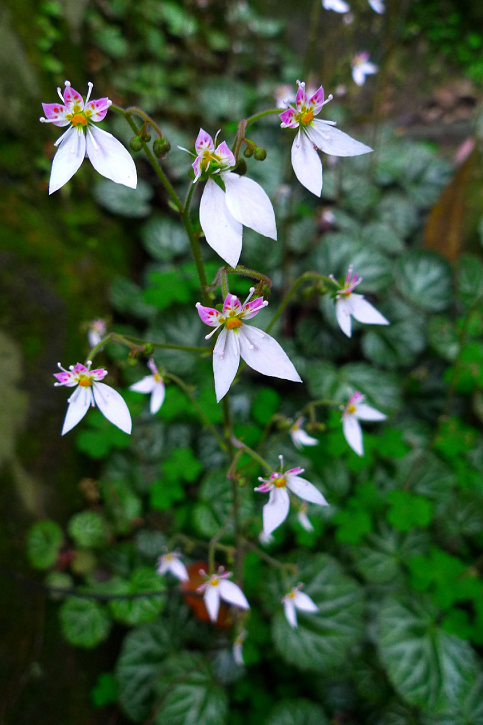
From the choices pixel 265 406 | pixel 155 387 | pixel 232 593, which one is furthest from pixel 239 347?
pixel 265 406

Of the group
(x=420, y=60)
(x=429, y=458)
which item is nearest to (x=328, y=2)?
(x=429, y=458)

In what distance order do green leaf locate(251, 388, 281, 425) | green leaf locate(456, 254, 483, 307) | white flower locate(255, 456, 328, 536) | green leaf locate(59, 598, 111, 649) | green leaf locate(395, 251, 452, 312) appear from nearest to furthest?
1. white flower locate(255, 456, 328, 536)
2. green leaf locate(59, 598, 111, 649)
3. green leaf locate(251, 388, 281, 425)
4. green leaf locate(456, 254, 483, 307)
5. green leaf locate(395, 251, 452, 312)

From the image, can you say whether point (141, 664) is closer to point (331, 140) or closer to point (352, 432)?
point (352, 432)

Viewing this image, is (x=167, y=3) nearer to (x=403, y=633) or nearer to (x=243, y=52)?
(x=243, y=52)

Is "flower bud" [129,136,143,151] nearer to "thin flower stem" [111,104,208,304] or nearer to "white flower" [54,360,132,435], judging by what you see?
"thin flower stem" [111,104,208,304]

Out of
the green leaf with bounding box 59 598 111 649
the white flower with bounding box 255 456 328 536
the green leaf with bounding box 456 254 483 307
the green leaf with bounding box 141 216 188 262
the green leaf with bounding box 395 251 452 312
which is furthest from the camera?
the green leaf with bounding box 141 216 188 262

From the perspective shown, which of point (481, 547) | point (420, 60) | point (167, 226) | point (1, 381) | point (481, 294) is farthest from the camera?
point (420, 60)

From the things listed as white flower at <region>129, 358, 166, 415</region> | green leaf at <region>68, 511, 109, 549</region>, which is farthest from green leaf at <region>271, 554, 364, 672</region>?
white flower at <region>129, 358, 166, 415</region>
